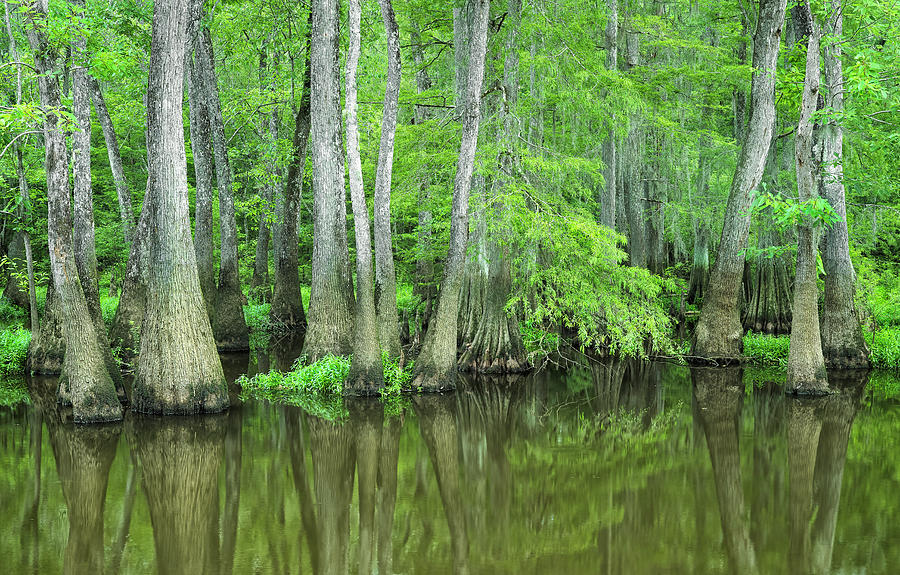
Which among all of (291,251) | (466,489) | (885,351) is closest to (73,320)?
(466,489)

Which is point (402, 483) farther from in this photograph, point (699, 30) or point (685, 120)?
point (699, 30)

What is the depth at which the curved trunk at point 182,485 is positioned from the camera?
219 inches

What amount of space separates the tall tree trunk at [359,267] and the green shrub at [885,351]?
9272 millimetres

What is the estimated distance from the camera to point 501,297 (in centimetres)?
1334

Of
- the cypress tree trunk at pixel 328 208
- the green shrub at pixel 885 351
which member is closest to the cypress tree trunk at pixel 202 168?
the cypress tree trunk at pixel 328 208

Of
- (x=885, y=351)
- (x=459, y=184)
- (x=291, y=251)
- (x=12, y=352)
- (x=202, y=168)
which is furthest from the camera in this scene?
(x=291, y=251)

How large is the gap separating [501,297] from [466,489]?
6340 millimetres

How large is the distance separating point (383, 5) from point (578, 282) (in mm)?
5641

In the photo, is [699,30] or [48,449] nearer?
[48,449]

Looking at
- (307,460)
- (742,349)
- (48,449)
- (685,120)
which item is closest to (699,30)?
(685,120)

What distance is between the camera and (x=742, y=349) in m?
15.1


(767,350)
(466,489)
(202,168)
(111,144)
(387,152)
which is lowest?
(466,489)

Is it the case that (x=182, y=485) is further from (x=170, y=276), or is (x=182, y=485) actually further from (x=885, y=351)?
(x=885, y=351)

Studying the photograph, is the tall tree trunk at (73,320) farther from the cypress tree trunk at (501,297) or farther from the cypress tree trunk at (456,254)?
the cypress tree trunk at (501,297)
